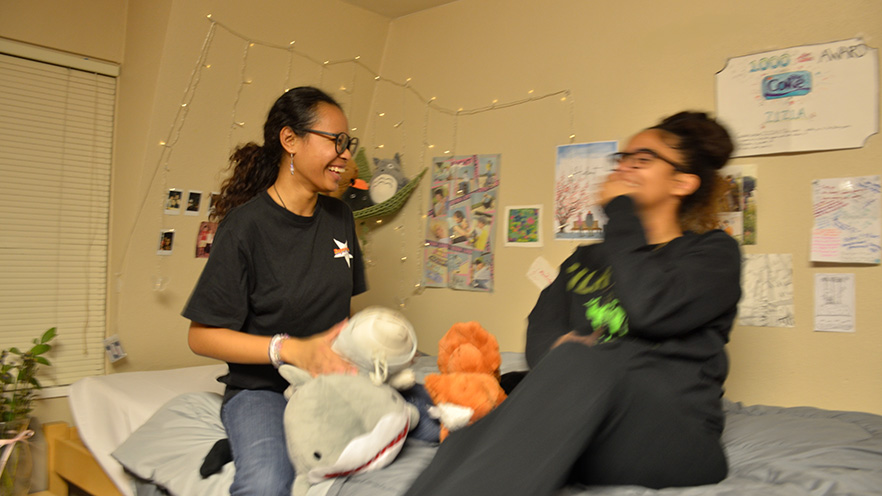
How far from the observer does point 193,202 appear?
2.43 meters

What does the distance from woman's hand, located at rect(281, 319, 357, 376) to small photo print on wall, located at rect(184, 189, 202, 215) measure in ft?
4.39

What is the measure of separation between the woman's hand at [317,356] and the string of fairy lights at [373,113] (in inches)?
52.0

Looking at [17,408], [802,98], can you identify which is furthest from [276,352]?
[802,98]

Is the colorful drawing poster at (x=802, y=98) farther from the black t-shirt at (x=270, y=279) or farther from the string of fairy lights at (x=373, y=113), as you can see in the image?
the black t-shirt at (x=270, y=279)

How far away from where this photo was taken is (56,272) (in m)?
2.39

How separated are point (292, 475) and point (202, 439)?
333mm

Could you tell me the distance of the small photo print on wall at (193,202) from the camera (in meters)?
2.41

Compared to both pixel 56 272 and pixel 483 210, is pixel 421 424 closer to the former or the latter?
pixel 483 210

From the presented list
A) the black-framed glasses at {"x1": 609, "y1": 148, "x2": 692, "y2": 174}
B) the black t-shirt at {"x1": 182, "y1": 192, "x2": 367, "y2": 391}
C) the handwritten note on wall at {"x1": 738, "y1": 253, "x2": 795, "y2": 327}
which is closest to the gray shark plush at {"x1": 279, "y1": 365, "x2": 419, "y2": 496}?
the black t-shirt at {"x1": 182, "y1": 192, "x2": 367, "y2": 391}

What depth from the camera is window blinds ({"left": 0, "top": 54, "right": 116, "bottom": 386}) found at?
2293 millimetres

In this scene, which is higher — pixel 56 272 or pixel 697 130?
pixel 697 130

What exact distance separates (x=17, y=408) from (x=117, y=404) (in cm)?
60

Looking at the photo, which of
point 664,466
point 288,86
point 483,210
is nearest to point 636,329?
point 664,466

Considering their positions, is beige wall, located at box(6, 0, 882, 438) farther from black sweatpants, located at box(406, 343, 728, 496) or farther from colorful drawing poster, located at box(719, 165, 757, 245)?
black sweatpants, located at box(406, 343, 728, 496)
